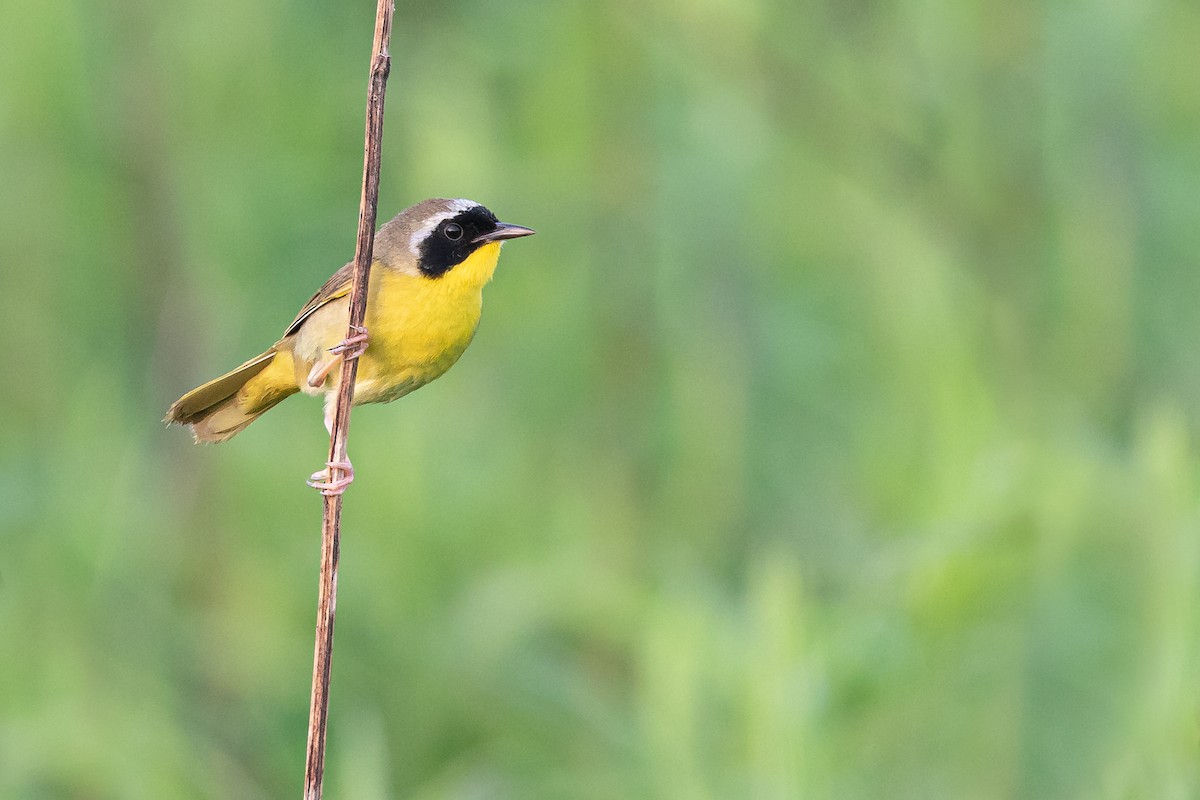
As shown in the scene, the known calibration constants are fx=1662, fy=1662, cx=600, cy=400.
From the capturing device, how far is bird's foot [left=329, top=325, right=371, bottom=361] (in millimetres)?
1655

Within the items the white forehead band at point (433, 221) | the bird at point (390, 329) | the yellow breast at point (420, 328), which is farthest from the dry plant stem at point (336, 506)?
the white forehead band at point (433, 221)

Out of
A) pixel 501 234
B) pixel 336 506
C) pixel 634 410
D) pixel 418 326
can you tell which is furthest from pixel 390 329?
pixel 634 410

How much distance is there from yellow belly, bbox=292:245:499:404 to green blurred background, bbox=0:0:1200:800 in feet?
1.80

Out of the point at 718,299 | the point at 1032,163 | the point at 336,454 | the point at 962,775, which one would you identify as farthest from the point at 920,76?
the point at 336,454

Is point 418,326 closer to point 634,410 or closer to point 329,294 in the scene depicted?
point 329,294

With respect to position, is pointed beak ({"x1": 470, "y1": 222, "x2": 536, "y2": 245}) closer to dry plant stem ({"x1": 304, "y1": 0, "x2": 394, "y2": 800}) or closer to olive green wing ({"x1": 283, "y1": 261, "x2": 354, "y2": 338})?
olive green wing ({"x1": 283, "y1": 261, "x2": 354, "y2": 338})

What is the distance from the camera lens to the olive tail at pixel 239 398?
211 centimetres

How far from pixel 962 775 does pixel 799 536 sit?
1.30 meters

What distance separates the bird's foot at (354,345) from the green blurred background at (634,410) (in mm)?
635

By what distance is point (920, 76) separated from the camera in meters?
3.26

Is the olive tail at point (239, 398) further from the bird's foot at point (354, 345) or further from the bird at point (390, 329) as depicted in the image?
the bird's foot at point (354, 345)

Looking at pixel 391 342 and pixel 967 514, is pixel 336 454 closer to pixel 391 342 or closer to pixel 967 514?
pixel 391 342

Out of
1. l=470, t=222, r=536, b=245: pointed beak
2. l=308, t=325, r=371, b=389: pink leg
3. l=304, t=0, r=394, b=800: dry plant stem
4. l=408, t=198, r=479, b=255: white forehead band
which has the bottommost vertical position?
l=304, t=0, r=394, b=800: dry plant stem

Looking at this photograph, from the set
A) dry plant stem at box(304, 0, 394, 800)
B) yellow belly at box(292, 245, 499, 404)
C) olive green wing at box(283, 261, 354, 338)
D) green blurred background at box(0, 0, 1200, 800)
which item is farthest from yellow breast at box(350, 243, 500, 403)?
green blurred background at box(0, 0, 1200, 800)
